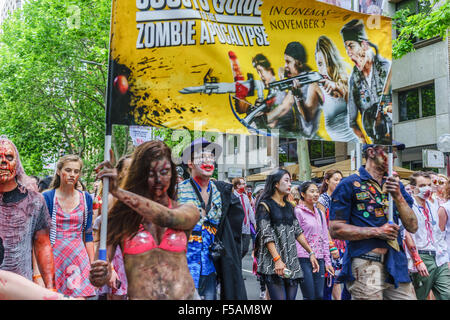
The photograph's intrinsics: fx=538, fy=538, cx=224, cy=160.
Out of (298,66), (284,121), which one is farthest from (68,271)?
(298,66)

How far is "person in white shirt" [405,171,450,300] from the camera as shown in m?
6.80

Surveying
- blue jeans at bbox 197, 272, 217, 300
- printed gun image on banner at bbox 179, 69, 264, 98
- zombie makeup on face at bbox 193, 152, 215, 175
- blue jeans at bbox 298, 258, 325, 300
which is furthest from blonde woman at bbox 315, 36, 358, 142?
blue jeans at bbox 298, 258, 325, 300

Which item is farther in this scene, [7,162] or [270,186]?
[270,186]

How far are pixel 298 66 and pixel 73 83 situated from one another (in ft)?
74.9

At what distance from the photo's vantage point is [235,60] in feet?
14.8

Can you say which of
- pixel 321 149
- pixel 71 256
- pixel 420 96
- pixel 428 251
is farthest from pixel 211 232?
pixel 321 149

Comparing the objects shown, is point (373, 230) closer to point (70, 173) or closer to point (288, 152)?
point (70, 173)

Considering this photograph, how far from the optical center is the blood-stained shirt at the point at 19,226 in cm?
412

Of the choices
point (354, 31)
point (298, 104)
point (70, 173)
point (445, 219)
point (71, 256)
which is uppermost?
point (354, 31)

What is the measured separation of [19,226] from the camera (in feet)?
13.8

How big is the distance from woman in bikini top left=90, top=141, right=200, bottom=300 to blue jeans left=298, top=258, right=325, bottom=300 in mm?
2889

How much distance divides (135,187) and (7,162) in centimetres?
108

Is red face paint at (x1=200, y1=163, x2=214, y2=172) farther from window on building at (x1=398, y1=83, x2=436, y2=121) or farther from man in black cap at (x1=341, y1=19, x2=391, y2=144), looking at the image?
window on building at (x1=398, y1=83, x2=436, y2=121)

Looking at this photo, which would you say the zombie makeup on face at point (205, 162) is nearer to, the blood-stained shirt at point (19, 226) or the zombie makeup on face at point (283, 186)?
the blood-stained shirt at point (19, 226)
